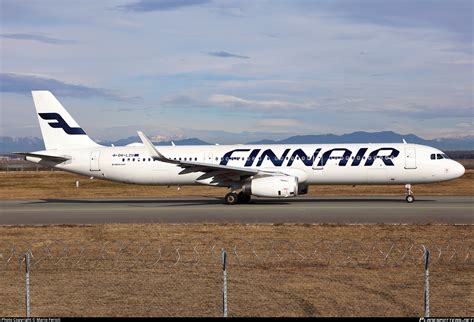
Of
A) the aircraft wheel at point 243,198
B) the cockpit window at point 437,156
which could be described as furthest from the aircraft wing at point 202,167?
the cockpit window at point 437,156

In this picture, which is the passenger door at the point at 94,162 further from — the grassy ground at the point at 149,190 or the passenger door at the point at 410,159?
the passenger door at the point at 410,159

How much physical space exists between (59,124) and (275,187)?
56.5ft

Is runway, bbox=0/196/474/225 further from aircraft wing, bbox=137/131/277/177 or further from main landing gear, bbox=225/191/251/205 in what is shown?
aircraft wing, bbox=137/131/277/177

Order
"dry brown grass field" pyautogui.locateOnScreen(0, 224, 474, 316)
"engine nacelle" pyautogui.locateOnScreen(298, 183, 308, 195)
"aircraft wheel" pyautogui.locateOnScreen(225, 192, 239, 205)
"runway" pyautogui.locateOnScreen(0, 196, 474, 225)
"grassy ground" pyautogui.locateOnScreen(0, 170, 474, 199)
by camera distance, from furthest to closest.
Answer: "grassy ground" pyautogui.locateOnScreen(0, 170, 474, 199) < "engine nacelle" pyautogui.locateOnScreen(298, 183, 308, 195) < "aircraft wheel" pyautogui.locateOnScreen(225, 192, 239, 205) < "runway" pyautogui.locateOnScreen(0, 196, 474, 225) < "dry brown grass field" pyautogui.locateOnScreen(0, 224, 474, 316)

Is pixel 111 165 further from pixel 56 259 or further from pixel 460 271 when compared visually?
pixel 460 271

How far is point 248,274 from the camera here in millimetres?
17688

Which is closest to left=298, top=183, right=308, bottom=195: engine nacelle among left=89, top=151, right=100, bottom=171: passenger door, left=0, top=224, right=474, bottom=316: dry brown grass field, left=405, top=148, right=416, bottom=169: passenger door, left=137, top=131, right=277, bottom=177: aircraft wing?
left=137, top=131, right=277, bottom=177: aircraft wing

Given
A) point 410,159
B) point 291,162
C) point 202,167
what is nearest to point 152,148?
point 202,167

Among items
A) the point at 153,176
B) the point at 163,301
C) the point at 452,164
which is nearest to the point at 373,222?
the point at 452,164

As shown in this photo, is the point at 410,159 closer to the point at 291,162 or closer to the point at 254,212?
the point at 291,162

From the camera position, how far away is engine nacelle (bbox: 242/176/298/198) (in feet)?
121

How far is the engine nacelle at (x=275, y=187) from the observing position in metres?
36.9

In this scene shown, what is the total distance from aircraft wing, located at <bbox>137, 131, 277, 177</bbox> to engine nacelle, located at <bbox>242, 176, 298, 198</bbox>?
3.12 ft

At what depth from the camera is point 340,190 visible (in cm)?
5566
